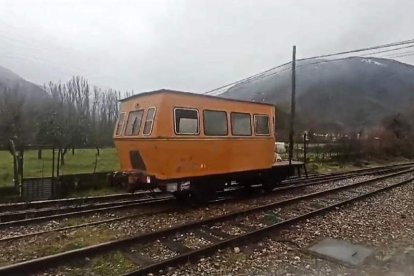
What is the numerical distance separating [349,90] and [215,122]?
97.0 metres

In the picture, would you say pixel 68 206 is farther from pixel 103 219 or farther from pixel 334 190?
pixel 334 190

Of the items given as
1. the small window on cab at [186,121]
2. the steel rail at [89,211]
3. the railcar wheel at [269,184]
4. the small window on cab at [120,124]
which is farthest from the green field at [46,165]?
the small window on cab at [186,121]

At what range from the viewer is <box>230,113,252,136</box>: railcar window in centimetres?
1107

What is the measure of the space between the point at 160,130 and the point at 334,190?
7.35 meters

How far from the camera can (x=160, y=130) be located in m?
9.14

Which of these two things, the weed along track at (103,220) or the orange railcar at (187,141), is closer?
the weed along track at (103,220)

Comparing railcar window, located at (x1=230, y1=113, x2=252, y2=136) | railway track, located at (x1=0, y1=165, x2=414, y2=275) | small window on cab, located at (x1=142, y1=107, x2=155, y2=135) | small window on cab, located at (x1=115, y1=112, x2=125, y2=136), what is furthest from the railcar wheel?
small window on cab, located at (x1=115, y1=112, x2=125, y2=136)

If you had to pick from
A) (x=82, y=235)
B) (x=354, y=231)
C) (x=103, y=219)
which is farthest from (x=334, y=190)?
(x=82, y=235)

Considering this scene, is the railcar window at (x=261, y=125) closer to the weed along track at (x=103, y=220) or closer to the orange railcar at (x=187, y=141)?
the orange railcar at (x=187, y=141)

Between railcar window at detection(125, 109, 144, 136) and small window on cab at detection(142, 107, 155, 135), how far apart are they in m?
0.33

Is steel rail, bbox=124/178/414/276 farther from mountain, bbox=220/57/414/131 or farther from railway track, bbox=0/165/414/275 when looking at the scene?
mountain, bbox=220/57/414/131

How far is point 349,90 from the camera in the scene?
98875 mm

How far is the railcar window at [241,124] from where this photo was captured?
11.1 metres

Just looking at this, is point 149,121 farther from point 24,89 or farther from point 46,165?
point 24,89
